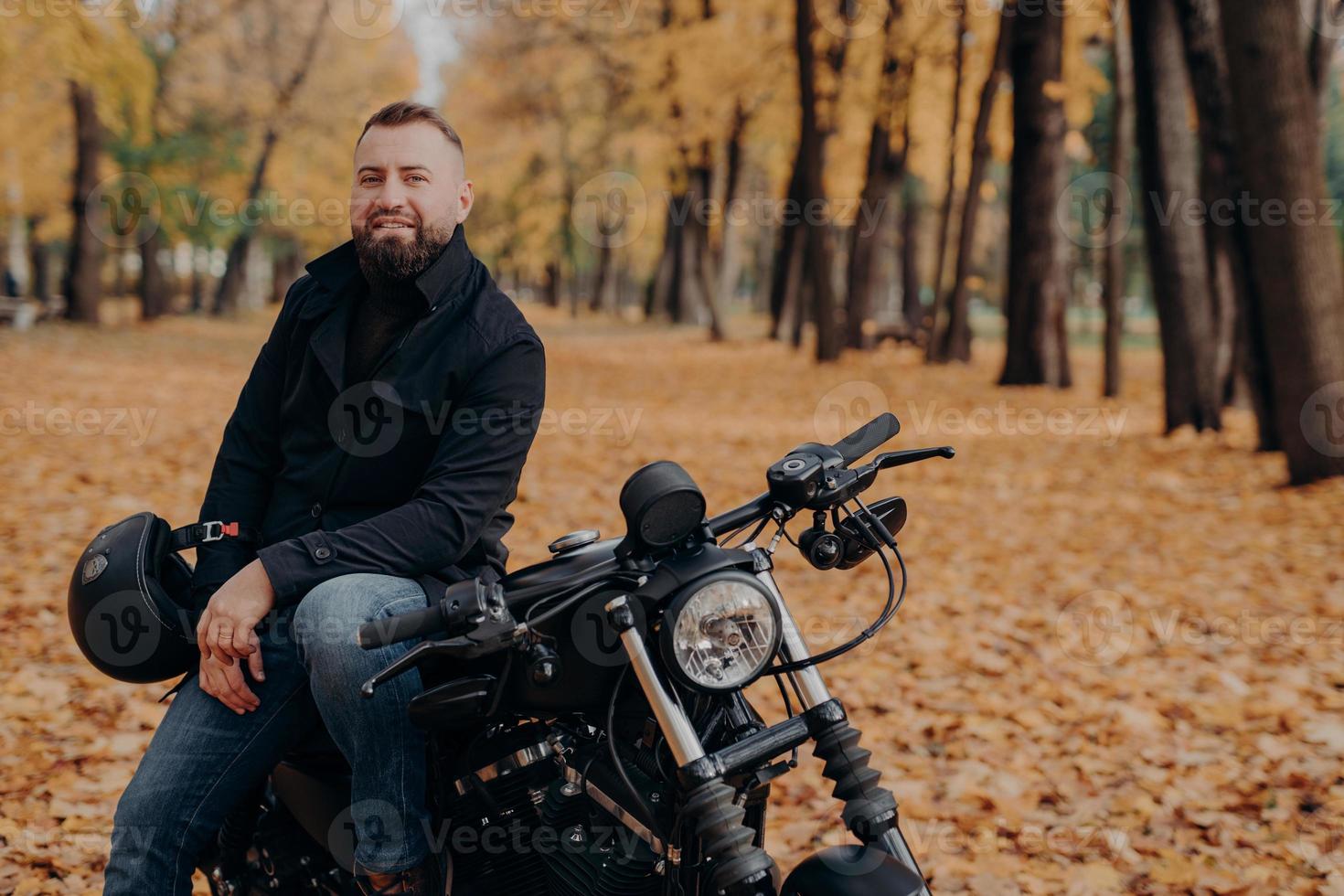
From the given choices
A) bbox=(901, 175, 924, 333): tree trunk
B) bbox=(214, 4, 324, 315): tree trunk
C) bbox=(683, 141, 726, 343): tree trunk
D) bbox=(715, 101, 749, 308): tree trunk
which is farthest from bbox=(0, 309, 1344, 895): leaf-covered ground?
bbox=(214, 4, 324, 315): tree trunk

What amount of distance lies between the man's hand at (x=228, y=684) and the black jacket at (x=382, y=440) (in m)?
0.17

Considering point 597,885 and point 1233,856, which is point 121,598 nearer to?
point 597,885

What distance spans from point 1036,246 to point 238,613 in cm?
1572

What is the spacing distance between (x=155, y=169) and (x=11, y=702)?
22.3m

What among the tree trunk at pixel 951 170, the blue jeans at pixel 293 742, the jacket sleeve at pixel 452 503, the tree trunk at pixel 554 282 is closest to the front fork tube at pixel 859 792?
the jacket sleeve at pixel 452 503

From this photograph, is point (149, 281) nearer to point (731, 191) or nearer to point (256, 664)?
point (731, 191)

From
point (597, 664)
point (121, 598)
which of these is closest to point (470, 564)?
point (597, 664)

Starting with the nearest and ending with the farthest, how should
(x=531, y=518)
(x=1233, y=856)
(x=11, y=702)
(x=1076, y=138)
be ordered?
(x=1233, y=856), (x=11, y=702), (x=531, y=518), (x=1076, y=138)

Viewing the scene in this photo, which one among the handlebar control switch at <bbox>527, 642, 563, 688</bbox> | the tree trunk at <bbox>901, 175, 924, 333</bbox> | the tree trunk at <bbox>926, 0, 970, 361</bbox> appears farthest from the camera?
the tree trunk at <bbox>901, 175, 924, 333</bbox>

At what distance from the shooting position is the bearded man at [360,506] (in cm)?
219

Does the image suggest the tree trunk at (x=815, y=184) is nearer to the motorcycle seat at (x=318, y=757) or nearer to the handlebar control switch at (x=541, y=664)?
the motorcycle seat at (x=318, y=757)

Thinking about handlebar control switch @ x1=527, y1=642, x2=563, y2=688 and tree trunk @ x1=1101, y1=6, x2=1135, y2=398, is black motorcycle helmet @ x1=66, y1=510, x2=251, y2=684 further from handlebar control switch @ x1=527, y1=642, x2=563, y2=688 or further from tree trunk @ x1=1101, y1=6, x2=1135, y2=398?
tree trunk @ x1=1101, y1=6, x2=1135, y2=398

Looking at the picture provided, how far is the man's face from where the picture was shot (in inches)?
94.9

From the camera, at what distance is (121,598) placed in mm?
2383
